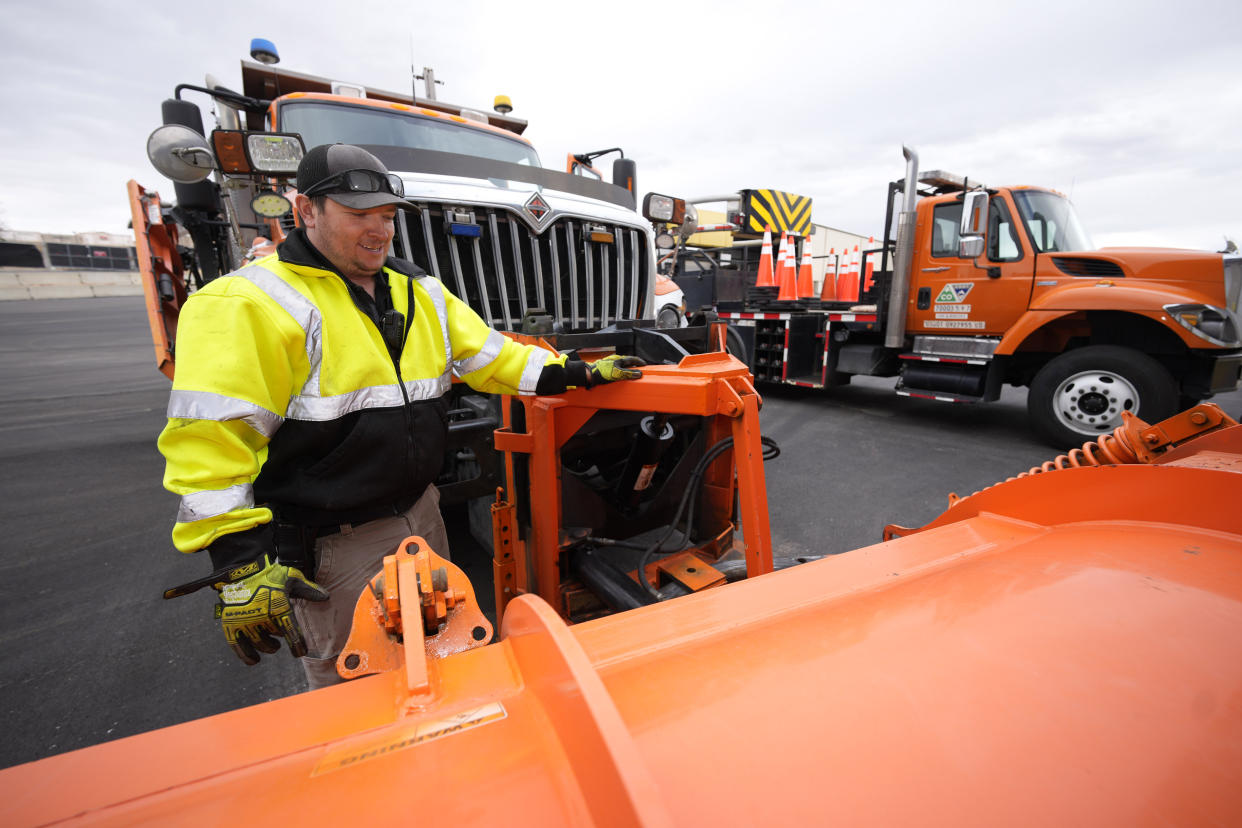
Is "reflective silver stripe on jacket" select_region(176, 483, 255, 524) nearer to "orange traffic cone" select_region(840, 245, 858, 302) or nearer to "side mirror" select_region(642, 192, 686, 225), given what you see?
"side mirror" select_region(642, 192, 686, 225)

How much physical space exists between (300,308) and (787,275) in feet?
25.4

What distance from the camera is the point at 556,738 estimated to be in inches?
27.0

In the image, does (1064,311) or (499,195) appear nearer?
(499,195)

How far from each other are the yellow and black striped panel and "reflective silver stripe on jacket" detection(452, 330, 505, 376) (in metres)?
8.35

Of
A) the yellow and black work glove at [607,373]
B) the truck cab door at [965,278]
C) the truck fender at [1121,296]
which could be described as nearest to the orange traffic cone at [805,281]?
the truck cab door at [965,278]

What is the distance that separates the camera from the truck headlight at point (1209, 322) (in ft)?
15.5

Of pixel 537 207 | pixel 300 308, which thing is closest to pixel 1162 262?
pixel 537 207

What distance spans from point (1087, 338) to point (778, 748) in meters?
7.07

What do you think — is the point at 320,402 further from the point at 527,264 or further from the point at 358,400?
the point at 527,264

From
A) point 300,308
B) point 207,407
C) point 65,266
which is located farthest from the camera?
point 65,266

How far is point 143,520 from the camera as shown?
405 centimetres

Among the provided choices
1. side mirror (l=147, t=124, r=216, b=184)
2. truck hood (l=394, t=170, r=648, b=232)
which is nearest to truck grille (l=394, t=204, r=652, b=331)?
truck hood (l=394, t=170, r=648, b=232)

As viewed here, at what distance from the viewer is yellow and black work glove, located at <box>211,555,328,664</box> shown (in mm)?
1279

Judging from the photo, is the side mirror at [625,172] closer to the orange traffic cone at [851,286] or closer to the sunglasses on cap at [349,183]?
the sunglasses on cap at [349,183]
